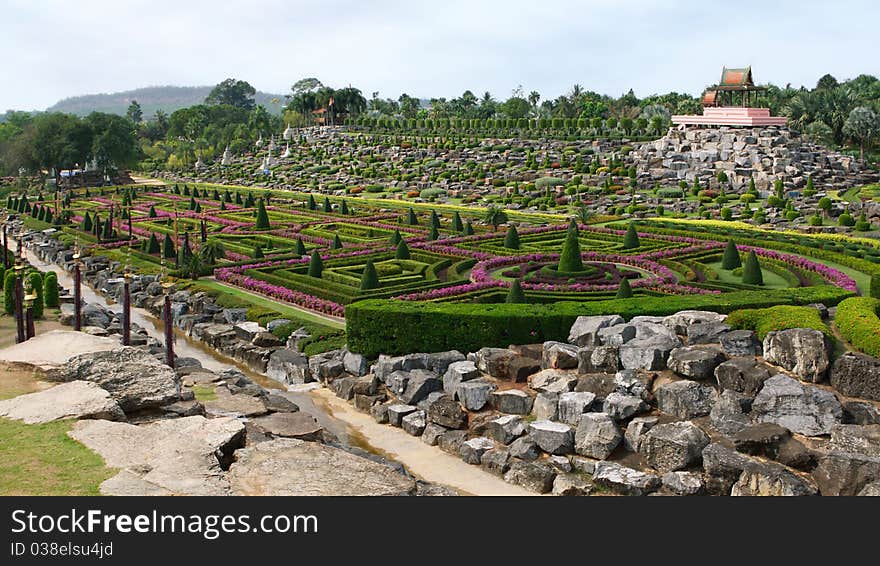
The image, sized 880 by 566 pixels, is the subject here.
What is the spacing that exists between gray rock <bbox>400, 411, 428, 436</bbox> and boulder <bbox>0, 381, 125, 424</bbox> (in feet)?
22.6

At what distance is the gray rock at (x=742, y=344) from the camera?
18688 millimetres

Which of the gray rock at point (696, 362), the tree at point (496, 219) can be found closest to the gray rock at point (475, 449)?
the gray rock at point (696, 362)

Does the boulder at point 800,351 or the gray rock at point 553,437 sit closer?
the boulder at point 800,351

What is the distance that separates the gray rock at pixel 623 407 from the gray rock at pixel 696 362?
4.09 feet

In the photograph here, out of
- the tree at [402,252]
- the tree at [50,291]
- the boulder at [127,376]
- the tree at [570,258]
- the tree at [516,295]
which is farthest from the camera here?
the tree at [402,252]

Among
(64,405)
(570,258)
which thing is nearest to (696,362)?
(64,405)

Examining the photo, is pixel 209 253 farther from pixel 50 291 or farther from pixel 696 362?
pixel 696 362

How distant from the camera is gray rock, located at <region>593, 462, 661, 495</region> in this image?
16.2 m

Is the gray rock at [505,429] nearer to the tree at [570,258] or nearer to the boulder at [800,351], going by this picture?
the boulder at [800,351]

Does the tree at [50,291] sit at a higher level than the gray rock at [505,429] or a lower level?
higher

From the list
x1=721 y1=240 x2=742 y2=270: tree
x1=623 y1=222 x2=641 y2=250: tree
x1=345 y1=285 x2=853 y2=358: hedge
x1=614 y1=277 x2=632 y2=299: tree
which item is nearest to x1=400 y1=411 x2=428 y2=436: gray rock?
x1=345 y1=285 x2=853 y2=358: hedge

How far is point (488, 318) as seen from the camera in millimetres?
23219

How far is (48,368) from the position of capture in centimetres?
1880
